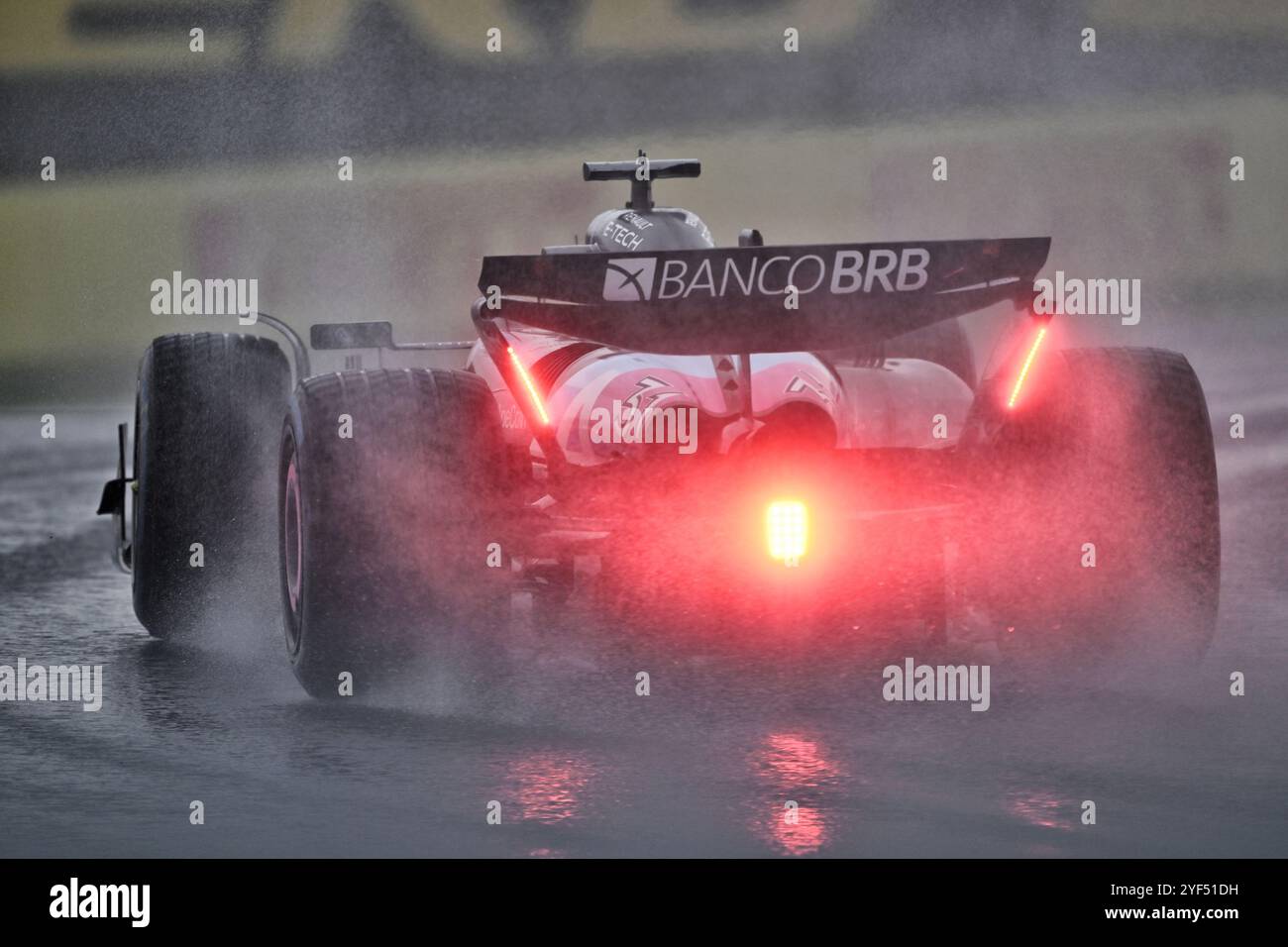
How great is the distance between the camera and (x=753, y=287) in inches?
234

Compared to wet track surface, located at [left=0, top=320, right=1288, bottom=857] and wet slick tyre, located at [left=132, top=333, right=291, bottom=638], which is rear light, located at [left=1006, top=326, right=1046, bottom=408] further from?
wet slick tyre, located at [left=132, top=333, right=291, bottom=638]

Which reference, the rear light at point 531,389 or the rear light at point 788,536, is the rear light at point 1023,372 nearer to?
the rear light at point 788,536

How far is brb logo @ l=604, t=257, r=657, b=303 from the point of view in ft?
19.6

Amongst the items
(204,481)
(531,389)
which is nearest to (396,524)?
(531,389)

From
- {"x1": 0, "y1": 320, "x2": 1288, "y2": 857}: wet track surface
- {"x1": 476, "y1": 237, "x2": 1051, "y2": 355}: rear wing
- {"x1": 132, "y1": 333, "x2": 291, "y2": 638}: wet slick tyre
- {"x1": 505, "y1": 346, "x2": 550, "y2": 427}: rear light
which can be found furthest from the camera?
{"x1": 132, "y1": 333, "x2": 291, "y2": 638}: wet slick tyre

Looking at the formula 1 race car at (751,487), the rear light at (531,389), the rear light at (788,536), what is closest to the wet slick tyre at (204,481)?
the formula 1 race car at (751,487)

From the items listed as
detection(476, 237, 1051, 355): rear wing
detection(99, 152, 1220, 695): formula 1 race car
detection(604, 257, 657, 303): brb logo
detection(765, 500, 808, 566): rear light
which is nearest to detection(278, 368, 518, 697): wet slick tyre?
detection(99, 152, 1220, 695): formula 1 race car

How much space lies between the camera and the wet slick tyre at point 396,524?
5770mm

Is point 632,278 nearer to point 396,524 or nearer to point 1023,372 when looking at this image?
point 396,524

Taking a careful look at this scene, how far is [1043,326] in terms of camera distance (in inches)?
235

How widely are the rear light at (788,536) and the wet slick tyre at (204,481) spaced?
2373mm

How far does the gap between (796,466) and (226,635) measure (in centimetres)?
262

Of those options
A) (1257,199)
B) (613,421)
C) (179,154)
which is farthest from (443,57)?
(613,421)
